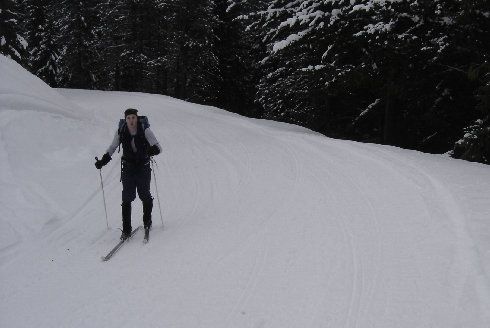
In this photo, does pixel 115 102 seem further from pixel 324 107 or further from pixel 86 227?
pixel 86 227

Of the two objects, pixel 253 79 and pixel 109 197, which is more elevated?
pixel 253 79

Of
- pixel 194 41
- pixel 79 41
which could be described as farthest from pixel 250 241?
pixel 79 41

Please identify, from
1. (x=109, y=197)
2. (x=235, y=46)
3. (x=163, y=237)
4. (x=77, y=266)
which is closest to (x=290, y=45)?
(x=109, y=197)

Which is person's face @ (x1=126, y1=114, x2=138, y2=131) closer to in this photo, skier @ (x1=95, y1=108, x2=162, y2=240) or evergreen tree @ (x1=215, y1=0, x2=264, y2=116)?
skier @ (x1=95, y1=108, x2=162, y2=240)

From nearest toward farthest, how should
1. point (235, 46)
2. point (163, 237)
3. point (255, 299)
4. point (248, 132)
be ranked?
point (255, 299) < point (163, 237) < point (248, 132) < point (235, 46)

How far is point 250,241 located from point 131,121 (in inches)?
101

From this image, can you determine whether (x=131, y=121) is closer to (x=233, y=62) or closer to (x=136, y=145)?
(x=136, y=145)

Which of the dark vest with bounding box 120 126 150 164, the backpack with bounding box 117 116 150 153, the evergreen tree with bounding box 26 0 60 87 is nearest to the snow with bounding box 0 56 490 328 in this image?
the dark vest with bounding box 120 126 150 164

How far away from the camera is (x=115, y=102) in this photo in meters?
25.1

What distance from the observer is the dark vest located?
21.3ft

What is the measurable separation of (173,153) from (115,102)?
46.1 ft

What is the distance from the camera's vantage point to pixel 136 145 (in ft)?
21.4

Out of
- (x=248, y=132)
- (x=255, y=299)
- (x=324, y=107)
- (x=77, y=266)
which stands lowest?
(x=77, y=266)

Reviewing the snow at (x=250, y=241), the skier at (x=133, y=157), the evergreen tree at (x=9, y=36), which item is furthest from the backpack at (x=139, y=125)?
the evergreen tree at (x=9, y=36)
